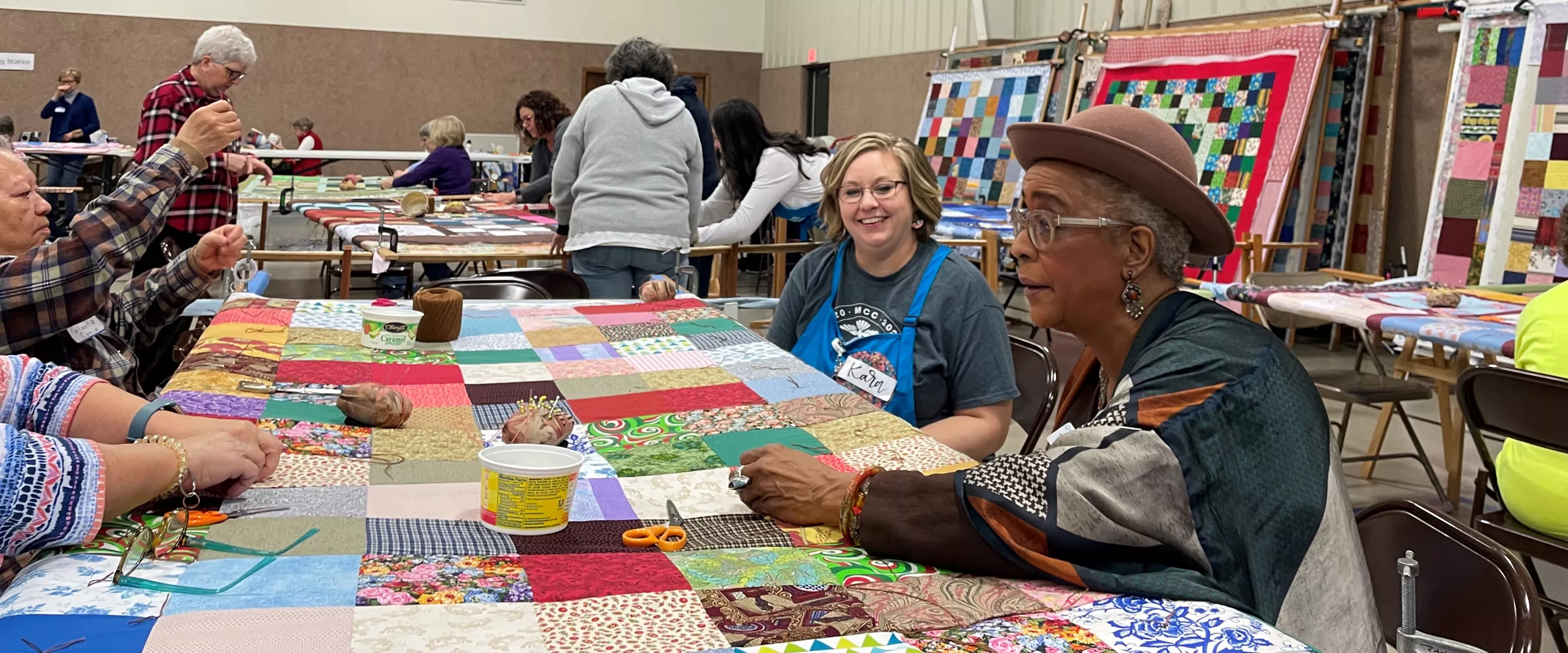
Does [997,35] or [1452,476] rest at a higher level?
[997,35]

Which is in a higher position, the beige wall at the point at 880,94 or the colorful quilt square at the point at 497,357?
the beige wall at the point at 880,94

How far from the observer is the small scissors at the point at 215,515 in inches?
59.4

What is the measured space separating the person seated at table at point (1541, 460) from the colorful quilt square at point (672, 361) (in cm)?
187

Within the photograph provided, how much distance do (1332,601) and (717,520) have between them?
2.59 feet

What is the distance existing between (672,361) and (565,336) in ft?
1.23

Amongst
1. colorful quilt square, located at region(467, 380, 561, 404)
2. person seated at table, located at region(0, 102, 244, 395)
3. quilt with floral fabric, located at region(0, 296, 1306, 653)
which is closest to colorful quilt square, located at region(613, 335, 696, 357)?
colorful quilt square, located at region(467, 380, 561, 404)

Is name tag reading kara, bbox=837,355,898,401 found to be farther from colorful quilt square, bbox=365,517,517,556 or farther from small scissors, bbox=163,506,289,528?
small scissors, bbox=163,506,289,528

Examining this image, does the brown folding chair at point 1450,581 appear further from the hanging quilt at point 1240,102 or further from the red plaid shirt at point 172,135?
the hanging quilt at point 1240,102

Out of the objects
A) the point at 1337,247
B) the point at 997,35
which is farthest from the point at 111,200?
the point at 997,35

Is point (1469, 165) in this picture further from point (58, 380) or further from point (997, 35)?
point (58, 380)

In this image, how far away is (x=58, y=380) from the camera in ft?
5.69

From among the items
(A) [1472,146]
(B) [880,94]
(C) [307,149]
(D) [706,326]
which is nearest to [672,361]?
(D) [706,326]

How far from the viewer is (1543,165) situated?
235 inches

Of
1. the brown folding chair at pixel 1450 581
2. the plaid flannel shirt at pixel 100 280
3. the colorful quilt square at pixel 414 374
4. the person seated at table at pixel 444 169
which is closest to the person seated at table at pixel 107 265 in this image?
the plaid flannel shirt at pixel 100 280
